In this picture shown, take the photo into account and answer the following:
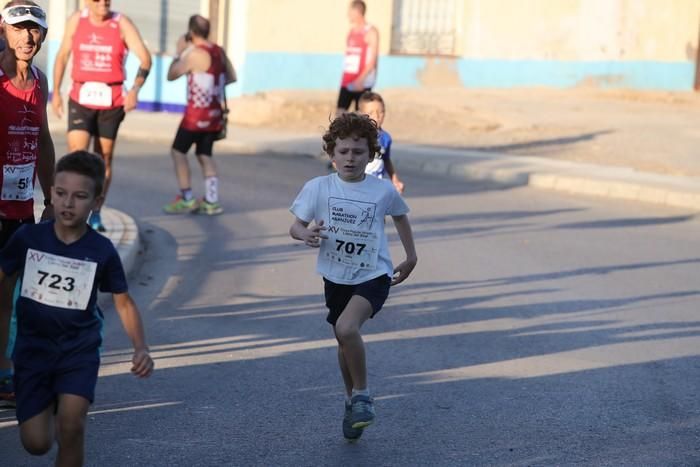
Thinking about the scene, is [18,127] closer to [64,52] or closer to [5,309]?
[5,309]

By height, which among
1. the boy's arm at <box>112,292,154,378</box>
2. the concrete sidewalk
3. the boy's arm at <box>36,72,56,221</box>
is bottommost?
the concrete sidewalk

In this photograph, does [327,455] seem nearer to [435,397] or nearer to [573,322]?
[435,397]

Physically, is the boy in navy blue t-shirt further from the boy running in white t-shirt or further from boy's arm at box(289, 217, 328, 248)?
the boy running in white t-shirt

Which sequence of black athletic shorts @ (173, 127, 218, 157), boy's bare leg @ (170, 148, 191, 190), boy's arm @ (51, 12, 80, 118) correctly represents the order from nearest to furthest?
1. boy's arm @ (51, 12, 80, 118)
2. boy's bare leg @ (170, 148, 191, 190)
3. black athletic shorts @ (173, 127, 218, 157)

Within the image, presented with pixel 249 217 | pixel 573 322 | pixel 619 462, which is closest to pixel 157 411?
pixel 619 462

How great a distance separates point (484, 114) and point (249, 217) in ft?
41.1

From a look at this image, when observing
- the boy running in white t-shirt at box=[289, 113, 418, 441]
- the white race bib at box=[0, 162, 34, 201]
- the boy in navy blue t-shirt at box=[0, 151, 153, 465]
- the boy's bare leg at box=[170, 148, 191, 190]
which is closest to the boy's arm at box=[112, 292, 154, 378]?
the boy in navy blue t-shirt at box=[0, 151, 153, 465]

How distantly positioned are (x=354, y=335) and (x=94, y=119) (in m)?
5.09

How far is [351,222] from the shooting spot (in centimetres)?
583

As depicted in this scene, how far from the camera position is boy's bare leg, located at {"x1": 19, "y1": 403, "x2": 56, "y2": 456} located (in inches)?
175

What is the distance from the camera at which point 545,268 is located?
408 inches

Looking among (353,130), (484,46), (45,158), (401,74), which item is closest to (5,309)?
(45,158)

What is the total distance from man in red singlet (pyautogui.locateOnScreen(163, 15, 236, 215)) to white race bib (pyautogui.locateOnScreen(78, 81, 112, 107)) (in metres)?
2.22

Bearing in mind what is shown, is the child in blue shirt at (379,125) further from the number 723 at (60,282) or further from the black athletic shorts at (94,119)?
the number 723 at (60,282)
